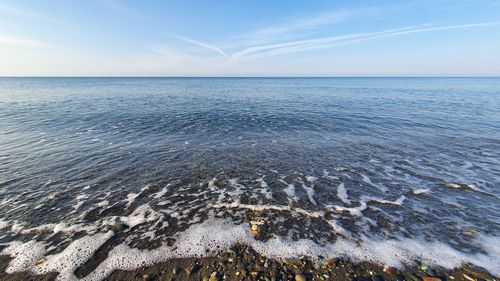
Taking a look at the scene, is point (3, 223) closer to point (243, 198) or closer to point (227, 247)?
Result: point (227, 247)

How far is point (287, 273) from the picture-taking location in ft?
17.5

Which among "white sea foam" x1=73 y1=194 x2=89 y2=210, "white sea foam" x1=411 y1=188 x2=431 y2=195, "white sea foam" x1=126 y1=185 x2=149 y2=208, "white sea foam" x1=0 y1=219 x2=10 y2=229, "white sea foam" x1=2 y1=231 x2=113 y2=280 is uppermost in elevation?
"white sea foam" x1=2 y1=231 x2=113 y2=280

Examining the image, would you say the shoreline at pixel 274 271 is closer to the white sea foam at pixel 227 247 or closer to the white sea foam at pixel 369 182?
the white sea foam at pixel 227 247

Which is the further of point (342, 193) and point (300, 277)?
point (342, 193)

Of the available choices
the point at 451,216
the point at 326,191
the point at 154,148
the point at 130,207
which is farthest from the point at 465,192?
the point at 154,148

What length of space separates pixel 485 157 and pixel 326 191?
11367mm

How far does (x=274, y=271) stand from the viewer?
5.38 metres

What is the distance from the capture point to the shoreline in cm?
524

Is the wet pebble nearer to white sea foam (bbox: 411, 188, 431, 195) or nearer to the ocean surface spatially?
the ocean surface

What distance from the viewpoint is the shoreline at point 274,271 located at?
5.24 metres

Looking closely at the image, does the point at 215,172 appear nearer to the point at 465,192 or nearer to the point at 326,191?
the point at 326,191

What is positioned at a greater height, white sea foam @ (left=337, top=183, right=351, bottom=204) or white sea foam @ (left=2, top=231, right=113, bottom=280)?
white sea foam @ (left=2, top=231, right=113, bottom=280)

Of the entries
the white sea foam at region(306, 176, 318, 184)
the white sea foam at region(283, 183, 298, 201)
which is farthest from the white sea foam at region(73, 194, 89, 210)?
the white sea foam at region(306, 176, 318, 184)

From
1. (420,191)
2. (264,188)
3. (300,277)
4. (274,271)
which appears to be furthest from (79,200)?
(420,191)
